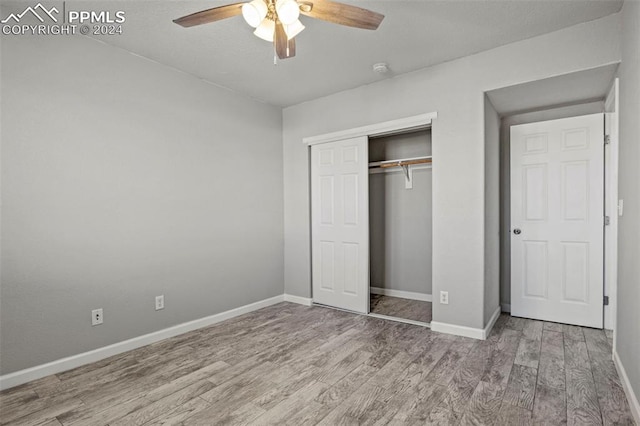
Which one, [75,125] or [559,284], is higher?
[75,125]

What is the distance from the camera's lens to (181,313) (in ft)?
10.8

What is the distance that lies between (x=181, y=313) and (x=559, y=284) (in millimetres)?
3775

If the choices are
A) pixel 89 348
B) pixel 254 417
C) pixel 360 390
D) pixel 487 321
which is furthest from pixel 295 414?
pixel 487 321

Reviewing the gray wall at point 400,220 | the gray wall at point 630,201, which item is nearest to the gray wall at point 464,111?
the gray wall at point 630,201

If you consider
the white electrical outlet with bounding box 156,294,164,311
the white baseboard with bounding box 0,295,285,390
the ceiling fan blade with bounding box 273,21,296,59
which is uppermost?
the ceiling fan blade with bounding box 273,21,296,59

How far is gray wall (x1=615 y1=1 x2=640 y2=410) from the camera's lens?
192 cm

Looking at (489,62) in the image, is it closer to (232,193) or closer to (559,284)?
(559,284)

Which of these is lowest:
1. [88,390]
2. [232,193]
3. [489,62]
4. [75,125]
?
[88,390]

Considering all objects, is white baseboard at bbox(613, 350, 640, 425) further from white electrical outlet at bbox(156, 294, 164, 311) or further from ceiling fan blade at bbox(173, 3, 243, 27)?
white electrical outlet at bbox(156, 294, 164, 311)

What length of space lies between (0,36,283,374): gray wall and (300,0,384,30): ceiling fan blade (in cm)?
190

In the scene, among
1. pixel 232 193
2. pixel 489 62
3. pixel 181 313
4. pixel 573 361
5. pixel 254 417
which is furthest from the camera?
pixel 232 193

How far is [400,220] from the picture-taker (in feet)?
15.4

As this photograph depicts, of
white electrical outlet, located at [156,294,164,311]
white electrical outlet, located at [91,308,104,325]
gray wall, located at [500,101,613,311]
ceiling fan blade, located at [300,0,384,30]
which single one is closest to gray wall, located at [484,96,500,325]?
gray wall, located at [500,101,613,311]

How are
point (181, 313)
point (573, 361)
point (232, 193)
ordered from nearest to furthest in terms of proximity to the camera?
point (573, 361)
point (181, 313)
point (232, 193)
